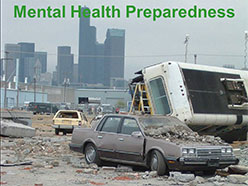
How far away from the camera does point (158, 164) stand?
9.69m

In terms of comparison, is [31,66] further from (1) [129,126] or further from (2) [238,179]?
(2) [238,179]

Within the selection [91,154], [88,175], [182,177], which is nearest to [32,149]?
[91,154]

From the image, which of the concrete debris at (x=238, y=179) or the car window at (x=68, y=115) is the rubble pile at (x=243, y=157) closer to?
the concrete debris at (x=238, y=179)

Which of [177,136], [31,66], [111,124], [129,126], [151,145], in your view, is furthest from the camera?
[31,66]

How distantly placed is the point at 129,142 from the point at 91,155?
4.63ft

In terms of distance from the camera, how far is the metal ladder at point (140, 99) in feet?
57.9

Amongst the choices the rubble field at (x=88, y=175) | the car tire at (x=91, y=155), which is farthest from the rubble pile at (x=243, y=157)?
the car tire at (x=91, y=155)

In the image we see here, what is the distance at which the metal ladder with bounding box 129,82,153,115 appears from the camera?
17.6m

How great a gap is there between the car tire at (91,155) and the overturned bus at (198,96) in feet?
16.6

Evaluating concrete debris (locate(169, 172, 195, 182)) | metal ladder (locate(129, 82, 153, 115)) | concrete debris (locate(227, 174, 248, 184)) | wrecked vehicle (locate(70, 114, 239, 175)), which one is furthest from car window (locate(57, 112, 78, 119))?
concrete debris (locate(227, 174, 248, 184))

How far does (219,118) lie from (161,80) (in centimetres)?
270

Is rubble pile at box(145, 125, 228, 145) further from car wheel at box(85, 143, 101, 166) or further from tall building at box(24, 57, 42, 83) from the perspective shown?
tall building at box(24, 57, 42, 83)

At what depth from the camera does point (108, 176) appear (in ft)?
31.7

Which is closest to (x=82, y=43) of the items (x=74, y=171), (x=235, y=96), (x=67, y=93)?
(x=67, y=93)
